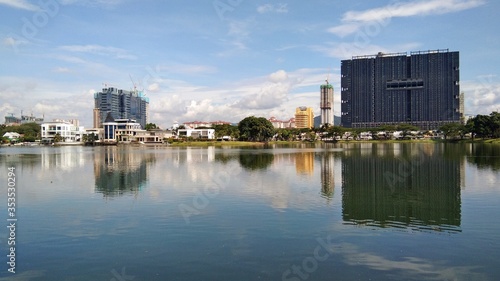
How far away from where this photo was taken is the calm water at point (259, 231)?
1177 cm

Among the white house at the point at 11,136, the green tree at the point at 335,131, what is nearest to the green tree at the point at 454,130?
the green tree at the point at 335,131

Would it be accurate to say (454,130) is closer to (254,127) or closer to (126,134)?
(254,127)

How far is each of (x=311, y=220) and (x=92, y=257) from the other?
9469 mm

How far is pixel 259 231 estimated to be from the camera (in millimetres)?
16078

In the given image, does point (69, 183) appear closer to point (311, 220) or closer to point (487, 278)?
point (311, 220)

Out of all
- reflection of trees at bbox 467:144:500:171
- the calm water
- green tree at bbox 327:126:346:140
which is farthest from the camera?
green tree at bbox 327:126:346:140

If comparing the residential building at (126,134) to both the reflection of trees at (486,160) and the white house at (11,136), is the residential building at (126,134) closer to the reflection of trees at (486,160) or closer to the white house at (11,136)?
the white house at (11,136)

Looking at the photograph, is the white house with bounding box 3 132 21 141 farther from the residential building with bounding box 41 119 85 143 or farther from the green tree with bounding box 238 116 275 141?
the green tree with bounding box 238 116 275 141

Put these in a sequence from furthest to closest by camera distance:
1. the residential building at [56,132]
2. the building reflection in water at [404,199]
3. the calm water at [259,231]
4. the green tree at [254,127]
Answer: the residential building at [56,132] < the green tree at [254,127] < the building reflection in water at [404,199] < the calm water at [259,231]

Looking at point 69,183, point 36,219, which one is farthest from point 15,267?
point 69,183

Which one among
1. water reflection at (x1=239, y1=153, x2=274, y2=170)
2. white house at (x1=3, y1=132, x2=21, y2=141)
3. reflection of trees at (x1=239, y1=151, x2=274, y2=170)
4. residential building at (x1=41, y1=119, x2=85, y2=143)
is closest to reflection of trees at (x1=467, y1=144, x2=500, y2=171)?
water reflection at (x1=239, y1=153, x2=274, y2=170)

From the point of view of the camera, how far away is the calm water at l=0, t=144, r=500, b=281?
463 inches

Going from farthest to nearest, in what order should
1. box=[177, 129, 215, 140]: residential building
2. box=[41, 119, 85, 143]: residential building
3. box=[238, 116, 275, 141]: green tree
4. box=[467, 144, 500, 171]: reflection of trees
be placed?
box=[41, 119, 85, 143]: residential building < box=[177, 129, 215, 140]: residential building < box=[238, 116, 275, 141]: green tree < box=[467, 144, 500, 171]: reflection of trees

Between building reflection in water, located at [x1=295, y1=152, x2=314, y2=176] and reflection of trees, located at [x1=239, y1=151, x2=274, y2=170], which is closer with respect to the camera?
building reflection in water, located at [x1=295, y1=152, x2=314, y2=176]
